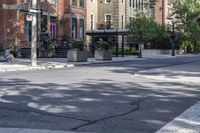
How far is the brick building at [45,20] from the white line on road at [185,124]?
81.9 feet

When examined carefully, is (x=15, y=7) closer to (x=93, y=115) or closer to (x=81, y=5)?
(x=81, y=5)

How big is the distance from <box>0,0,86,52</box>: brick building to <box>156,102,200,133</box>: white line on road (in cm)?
2496

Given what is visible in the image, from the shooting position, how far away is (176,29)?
72188 mm

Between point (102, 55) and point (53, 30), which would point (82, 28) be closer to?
point (53, 30)

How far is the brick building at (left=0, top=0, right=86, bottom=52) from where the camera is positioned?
4117cm

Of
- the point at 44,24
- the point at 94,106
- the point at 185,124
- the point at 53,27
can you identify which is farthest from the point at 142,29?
the point at 185,124

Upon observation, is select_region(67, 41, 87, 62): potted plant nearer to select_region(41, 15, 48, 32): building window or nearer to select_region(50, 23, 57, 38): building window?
select_region(41, 15, 48, 32): building window

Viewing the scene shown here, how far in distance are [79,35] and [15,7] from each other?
42.4 feet

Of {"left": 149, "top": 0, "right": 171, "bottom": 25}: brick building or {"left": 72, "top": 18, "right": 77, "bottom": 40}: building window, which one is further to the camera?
{"left": 149, "top": 0, "right": 171, "bottom": 25}: brick building

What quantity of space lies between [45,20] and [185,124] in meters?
38.2

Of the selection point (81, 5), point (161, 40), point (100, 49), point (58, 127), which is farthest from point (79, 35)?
point (58, 127)

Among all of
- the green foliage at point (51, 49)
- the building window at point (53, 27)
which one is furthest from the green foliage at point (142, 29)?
the green foliage at point (51, 49)

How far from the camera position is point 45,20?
46094 mm

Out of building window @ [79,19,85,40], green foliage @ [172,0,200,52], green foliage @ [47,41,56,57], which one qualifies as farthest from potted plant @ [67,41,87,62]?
green foliage @ [172,0,200,52]
